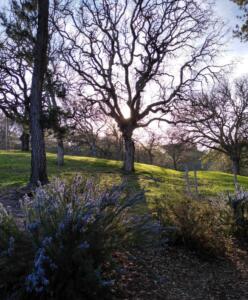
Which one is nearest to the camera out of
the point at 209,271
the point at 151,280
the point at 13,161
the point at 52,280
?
the point at 52,280

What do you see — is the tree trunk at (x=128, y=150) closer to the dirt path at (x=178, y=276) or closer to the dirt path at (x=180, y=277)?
the dirt path at (x=178, y=276)

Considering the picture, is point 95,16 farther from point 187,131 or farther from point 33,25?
point 187,131

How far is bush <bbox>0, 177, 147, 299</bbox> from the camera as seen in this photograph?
431 cm

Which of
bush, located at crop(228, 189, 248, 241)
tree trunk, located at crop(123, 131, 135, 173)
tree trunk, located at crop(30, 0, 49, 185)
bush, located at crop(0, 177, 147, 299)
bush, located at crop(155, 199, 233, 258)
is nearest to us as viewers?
bush, located at crop(0, 177, 147, 299)

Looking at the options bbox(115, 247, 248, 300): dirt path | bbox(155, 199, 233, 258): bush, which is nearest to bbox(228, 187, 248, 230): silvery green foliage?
bbox(155, 199, 233, 258): bush

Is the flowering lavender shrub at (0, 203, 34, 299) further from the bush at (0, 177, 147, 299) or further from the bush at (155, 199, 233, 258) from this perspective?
the bush at (155, 199, 233, 258)

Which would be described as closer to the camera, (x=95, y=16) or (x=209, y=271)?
(x=209, y=271)

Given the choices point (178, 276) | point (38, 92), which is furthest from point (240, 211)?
point (38, 92)

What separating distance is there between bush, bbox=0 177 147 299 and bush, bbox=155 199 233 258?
2.16 meters

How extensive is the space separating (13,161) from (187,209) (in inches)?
953

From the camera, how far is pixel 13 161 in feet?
98.7

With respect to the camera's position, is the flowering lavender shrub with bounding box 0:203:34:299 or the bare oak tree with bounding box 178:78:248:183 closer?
the flowering lavender shrub with bounding box 0:203:34:299

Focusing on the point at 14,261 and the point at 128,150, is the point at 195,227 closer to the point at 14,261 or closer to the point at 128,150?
the point at 14,261

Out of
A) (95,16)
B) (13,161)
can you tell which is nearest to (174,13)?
(95,16)
